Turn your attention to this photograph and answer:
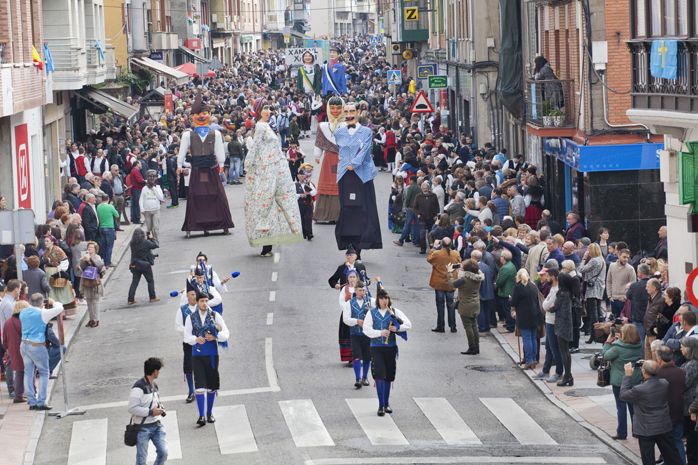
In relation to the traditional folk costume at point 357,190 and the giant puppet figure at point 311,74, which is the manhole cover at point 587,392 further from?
the giant puppet figure at point 311,74

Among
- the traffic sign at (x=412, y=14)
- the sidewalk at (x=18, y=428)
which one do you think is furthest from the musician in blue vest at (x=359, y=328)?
the traffic sign at (x=412, y=14)

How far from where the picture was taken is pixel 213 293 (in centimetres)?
1938

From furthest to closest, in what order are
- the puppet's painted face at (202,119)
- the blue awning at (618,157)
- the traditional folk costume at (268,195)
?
the puppet's painted face at (202,119) < the traditional folk costume at (268,195) < the blue awning at (618,157)

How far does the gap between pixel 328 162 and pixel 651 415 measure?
18.3 metres

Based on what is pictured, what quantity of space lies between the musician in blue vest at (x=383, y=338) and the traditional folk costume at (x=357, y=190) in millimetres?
10123

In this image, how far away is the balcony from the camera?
30.9 meters

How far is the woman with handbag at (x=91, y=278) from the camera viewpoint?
24.7 metres

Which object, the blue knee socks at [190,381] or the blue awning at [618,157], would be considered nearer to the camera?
the blue knee socks at [190,381]

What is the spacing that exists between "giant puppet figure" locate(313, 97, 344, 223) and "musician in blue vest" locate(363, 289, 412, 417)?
1228cm

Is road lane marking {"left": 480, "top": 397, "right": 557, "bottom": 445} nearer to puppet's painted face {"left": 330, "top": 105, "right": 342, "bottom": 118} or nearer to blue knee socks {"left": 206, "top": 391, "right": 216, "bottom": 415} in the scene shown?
blue knee socks {"left": 206, "top": 391, "right": 216, "bottom": 415}

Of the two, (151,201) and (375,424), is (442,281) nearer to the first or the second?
(375,424)

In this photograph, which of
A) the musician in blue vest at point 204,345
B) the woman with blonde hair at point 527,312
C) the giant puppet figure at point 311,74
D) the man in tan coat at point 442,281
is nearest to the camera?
the musician in blue vest at point 204,345

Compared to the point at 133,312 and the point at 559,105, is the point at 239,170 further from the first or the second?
Result: the point at 133,312

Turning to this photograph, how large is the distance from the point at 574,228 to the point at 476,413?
8306 mm
